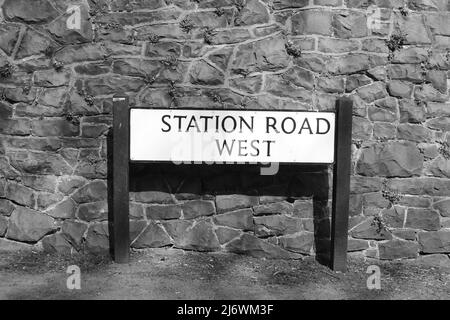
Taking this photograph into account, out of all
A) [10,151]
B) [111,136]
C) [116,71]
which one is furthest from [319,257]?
[10,151]

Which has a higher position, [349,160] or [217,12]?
[217,12]

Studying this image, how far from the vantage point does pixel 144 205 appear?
17.0 feet

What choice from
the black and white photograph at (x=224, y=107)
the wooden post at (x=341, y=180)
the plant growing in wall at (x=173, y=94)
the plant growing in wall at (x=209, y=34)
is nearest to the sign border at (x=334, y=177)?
the wooden post at (x=341, y=180)

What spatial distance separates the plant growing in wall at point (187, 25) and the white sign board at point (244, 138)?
949mm

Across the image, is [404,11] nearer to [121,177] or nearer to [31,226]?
[121,177]

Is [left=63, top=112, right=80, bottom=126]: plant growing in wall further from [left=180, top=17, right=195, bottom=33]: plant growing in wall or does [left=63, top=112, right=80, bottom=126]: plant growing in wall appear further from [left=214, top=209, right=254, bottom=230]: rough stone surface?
[left=214, top=209, right=254, bottom=230]: rough stone surface

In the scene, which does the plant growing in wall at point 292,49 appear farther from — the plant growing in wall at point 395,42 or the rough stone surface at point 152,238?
the rough stone surface at point 152,238

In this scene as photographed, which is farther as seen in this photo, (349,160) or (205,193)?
(205,193)

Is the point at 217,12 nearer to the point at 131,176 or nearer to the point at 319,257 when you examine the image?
the point at 131,176

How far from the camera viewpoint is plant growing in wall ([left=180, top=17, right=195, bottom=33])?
5152mm

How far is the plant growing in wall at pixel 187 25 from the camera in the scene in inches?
203

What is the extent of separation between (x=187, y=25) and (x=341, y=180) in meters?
2.20

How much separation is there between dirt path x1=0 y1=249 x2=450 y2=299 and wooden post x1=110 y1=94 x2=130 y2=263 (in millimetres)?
231

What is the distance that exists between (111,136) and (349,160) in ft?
7.91
